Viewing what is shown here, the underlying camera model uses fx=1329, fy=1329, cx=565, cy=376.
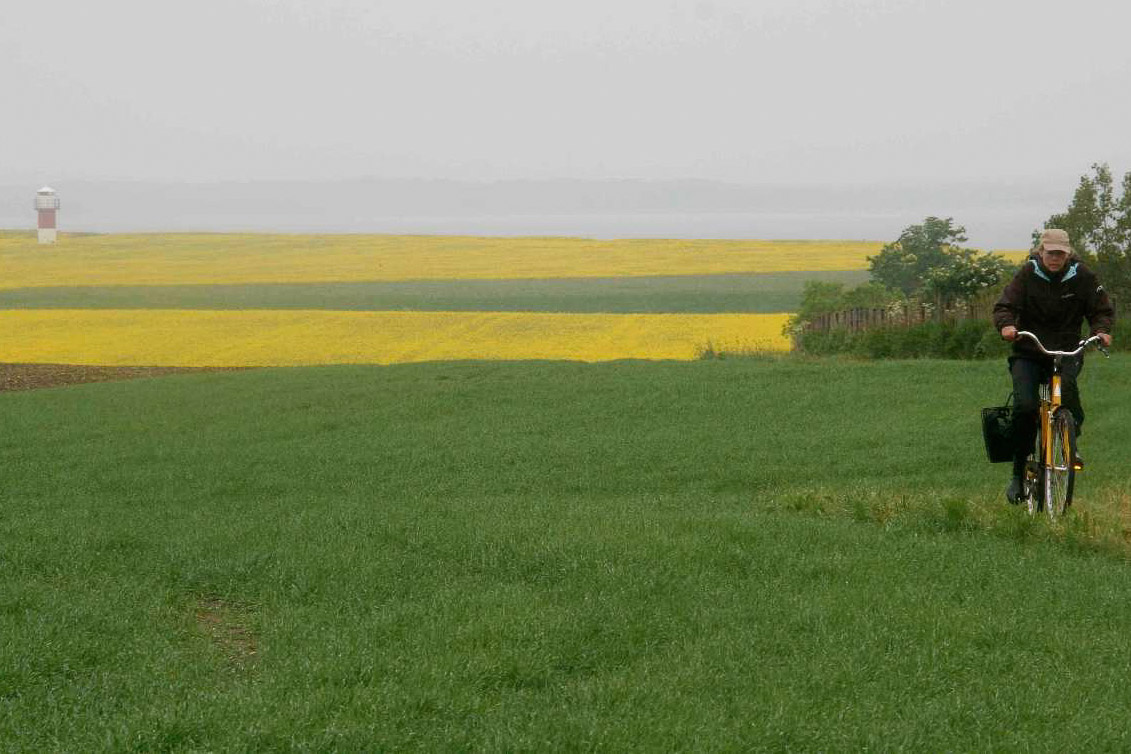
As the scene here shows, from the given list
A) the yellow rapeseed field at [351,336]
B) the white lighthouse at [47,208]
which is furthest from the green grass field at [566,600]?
the white lighthouse at [47,208]

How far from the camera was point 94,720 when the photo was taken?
525 cm

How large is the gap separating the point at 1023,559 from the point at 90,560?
19.5 feet

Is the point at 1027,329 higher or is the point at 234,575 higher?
the point at 1027,329

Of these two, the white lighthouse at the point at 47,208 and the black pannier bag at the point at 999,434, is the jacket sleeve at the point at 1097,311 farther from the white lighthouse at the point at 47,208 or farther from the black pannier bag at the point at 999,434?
the white lighthouse at the point at 47,208

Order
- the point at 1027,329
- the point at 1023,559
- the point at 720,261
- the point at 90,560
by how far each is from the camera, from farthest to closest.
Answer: the point at 720,261
the point at 1027,329
the point at 90,560
the point at 1023,559

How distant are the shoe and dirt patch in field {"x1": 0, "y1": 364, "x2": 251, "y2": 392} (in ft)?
79.7

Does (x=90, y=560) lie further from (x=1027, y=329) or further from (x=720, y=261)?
(x=720, y=261)

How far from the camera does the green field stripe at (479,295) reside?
5075cm

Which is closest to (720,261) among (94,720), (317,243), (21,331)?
(317,243)

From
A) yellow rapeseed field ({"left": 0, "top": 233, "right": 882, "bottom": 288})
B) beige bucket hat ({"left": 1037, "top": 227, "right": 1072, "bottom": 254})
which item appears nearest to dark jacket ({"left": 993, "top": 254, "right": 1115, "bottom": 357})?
beige bucket hat ({"left": 1037, "top": 227, "right": 1072, "bottom": 254})

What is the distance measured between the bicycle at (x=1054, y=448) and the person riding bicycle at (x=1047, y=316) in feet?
0.28

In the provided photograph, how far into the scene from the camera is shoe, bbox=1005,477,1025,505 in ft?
33.1

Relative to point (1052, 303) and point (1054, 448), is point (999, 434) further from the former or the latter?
point (1052, 303)

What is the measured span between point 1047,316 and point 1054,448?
0.96m
